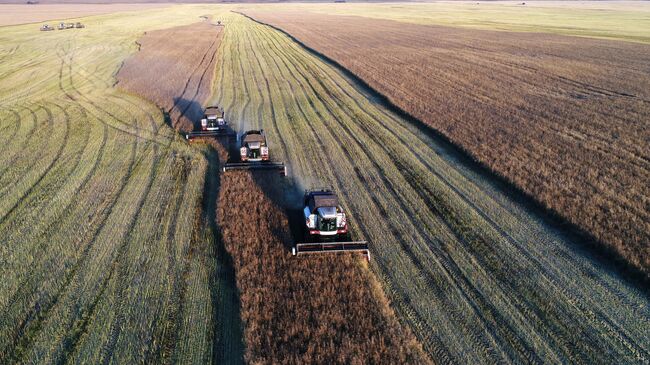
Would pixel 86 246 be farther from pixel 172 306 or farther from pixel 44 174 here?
pixel 44 174

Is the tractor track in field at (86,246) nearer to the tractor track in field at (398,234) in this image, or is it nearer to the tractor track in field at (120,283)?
the tractor track in field at (120,283)

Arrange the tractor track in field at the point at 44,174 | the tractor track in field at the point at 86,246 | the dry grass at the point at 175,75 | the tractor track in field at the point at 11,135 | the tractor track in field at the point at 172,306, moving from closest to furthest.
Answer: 1. the tractor track in field at the point at 172,306
2. the tractor track in field at the point at 86,246
3. the tractor track in field at the point at 44,174
4. the tractor track in field at the point at 11,135
5. the dry grass at the point at 175,75

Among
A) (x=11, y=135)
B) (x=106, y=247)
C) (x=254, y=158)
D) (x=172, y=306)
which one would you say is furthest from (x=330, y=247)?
(x=11, y=135)

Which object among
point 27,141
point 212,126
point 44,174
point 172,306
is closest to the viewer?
point 172,306

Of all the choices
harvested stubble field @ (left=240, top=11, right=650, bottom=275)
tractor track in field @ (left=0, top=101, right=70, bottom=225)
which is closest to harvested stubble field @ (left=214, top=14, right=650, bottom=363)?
harvested stubble field @ (left=240, top=11, right=650, bottom=275)

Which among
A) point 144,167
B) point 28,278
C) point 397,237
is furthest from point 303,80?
point 28,278

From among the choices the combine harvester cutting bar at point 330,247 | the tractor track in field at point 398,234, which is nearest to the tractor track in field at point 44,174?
the combine harvester cutting bar at point 330,247
